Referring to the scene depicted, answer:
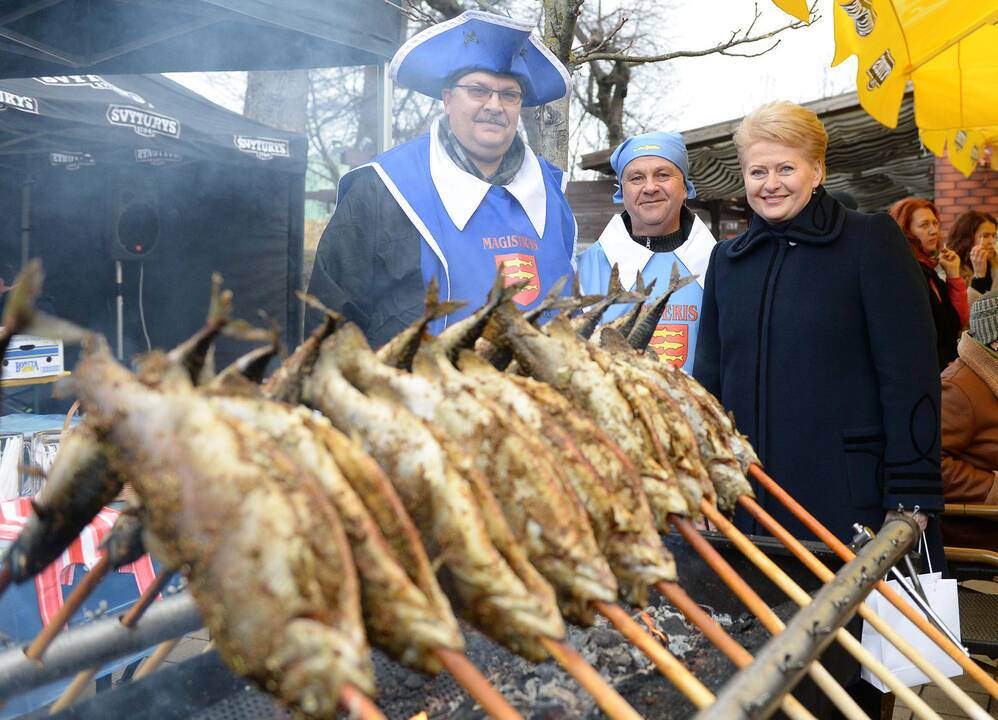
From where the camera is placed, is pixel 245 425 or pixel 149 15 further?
pixel 149 15

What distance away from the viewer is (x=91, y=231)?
8719 millimetres

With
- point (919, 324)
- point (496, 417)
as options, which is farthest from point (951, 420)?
point (496, 417)

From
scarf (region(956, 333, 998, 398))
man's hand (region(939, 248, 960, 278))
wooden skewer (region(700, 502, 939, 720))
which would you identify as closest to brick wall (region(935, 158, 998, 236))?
man's hand (region(939, 248, 960, 278))

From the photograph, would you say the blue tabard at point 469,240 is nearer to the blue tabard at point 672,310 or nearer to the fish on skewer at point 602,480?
the blue tabard at point 672,310

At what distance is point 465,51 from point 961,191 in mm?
9362


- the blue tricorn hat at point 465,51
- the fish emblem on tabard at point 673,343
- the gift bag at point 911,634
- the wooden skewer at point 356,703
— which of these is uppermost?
the blue tricorn hat at point 465,51

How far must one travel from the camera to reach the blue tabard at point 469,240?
3467 millimetres

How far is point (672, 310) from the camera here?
403 centimetres

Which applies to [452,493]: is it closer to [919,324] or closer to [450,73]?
[919,324]

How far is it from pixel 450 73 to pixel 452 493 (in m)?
2.59

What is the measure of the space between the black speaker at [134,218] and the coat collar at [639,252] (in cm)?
605

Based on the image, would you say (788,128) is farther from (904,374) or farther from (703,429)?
(703,429)

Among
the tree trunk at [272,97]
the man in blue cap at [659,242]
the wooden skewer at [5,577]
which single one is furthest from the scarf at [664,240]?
the tree trunk at [272,97]

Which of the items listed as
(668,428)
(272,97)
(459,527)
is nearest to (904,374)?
(668,428)
